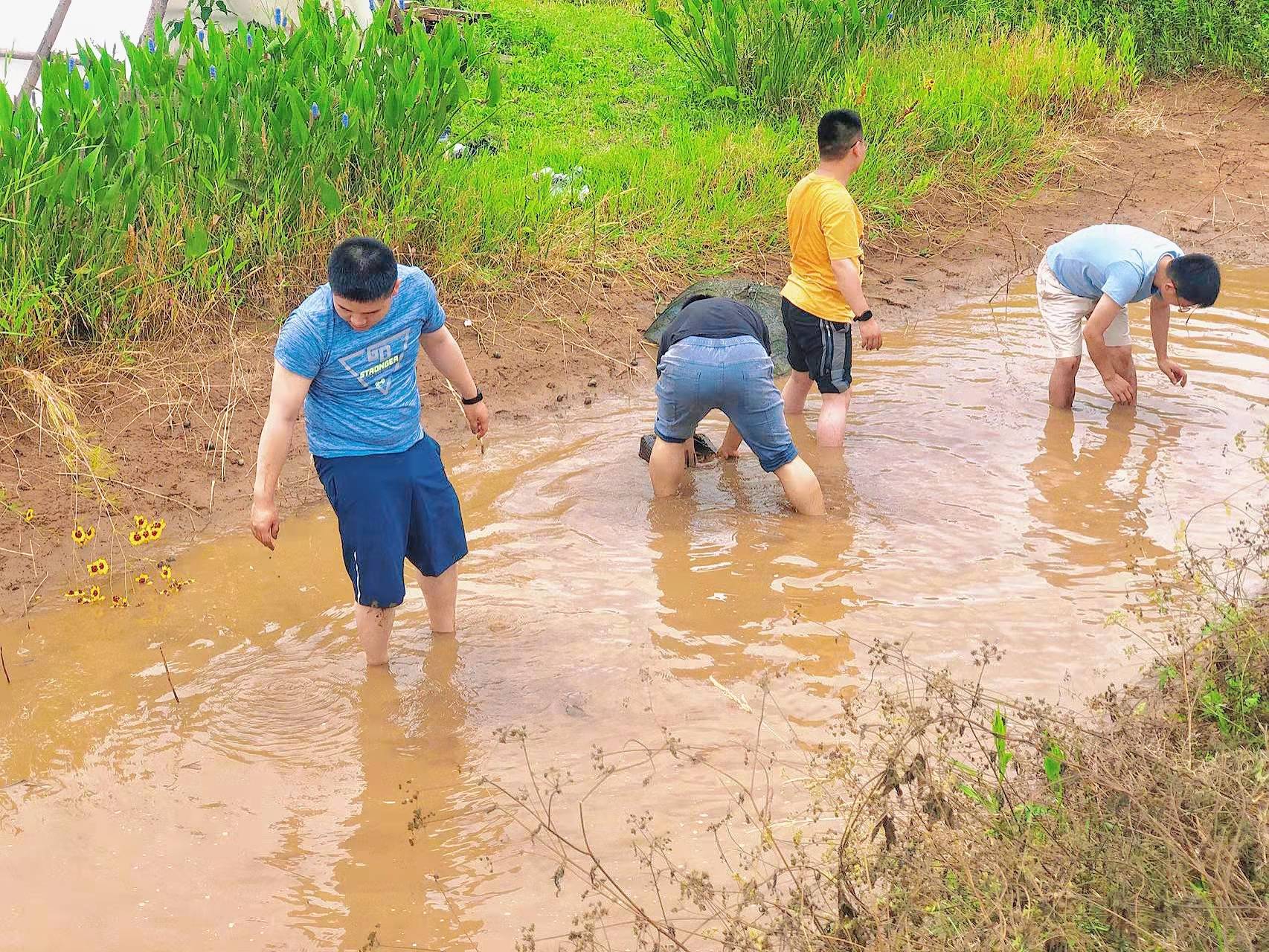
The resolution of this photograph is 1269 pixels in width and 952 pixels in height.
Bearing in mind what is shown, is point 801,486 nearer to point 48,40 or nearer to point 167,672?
point 167,672

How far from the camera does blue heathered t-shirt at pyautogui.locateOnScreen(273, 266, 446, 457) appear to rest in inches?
147

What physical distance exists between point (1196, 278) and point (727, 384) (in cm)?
215

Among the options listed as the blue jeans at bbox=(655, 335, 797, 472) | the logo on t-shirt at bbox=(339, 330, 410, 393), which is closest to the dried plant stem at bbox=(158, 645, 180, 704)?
the logo on t-shirt at bbox=(339, 330, 410, 393)

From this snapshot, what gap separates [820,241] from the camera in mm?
5719

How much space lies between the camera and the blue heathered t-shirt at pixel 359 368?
3742 mm

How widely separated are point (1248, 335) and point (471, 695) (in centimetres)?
569

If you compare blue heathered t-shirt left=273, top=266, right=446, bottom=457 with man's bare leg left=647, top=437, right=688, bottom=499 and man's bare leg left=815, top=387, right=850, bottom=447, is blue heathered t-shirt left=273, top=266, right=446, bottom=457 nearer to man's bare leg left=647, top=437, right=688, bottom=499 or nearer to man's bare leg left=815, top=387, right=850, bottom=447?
man's bare leg left=647, top=437, right=688, bottom=499

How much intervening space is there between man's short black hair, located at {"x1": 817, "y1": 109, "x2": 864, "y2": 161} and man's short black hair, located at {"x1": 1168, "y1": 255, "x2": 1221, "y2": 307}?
1.50 meters

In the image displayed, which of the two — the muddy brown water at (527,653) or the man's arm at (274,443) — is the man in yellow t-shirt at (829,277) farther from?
the man's arm at (274,443)

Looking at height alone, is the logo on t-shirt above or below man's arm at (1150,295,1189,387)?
above

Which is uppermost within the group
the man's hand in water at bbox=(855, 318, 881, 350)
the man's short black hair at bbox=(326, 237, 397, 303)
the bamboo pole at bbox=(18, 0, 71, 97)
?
the bamboo pole at bbox=(18, 0, 71, 97)

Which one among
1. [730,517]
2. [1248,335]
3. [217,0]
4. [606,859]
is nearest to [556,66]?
[217,0]

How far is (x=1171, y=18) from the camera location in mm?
11305

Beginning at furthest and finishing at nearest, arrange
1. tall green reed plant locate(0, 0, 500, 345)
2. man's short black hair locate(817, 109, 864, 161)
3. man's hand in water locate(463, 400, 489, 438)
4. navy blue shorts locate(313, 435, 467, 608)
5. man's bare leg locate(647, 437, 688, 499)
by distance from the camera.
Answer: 1. tall green reed plant locate(0, 0, 500, 345)
2. man's short black hair locate(817, 109, 864, 161)
3. man's bare leg locate(647, 437, 688, 499)
4. man's hand in water locate(463, 400, 489, 438)
5. navy blue shorts locate(313, 435, 467, 608)
